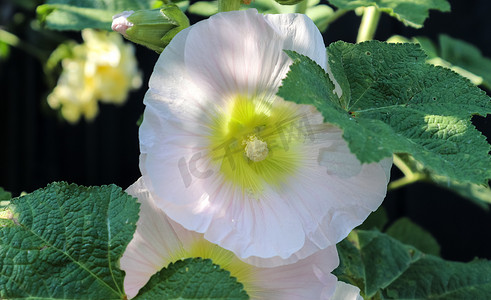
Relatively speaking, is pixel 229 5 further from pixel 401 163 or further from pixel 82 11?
pixel 401 163

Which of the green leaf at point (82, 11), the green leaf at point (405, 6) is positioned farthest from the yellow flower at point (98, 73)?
the green leaf at point (405, 6)

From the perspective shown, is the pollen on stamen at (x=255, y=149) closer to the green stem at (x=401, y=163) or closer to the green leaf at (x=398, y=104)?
the green leaf at (x=398, y=104)

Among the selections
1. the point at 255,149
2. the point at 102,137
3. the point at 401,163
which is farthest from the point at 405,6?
the point at 102,137

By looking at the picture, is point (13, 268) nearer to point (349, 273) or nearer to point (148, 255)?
point (148, 255)

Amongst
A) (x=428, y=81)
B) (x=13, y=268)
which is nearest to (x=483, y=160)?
(x=428, y=81)

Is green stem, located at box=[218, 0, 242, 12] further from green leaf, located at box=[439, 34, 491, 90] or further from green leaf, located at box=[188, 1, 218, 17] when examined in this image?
green leaf, located at box=[439, 34, 491, 90]
